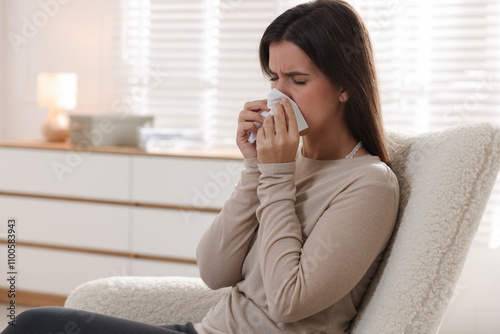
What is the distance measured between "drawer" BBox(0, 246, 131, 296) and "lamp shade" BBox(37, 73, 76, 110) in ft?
2.53

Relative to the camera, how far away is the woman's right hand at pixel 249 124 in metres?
1.42

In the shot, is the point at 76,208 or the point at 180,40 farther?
the point at 180,40

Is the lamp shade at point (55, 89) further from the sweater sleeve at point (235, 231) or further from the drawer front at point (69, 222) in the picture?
the sweater sleeve at point (235, 231)

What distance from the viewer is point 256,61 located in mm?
3346

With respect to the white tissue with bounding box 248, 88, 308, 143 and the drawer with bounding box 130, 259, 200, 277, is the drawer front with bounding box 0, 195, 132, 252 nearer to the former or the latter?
the drawer with bounding box 130, 259, 200, 277

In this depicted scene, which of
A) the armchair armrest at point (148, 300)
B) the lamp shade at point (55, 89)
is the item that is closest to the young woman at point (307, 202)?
the armchair armrest at point (148, 300)

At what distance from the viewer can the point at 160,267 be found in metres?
3.03

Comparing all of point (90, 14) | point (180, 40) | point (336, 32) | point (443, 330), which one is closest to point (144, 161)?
point (180, 40)

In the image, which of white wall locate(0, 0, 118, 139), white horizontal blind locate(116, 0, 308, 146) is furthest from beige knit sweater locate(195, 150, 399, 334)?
white wall locate(0, 0, 118, 139)

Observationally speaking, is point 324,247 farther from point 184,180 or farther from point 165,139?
point 165,139

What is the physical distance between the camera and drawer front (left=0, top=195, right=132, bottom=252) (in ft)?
10.1

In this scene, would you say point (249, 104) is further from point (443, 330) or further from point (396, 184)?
point (443, 330)

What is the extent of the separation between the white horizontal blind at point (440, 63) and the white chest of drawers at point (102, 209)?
34.9 inches

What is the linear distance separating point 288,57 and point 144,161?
71.5 inches
